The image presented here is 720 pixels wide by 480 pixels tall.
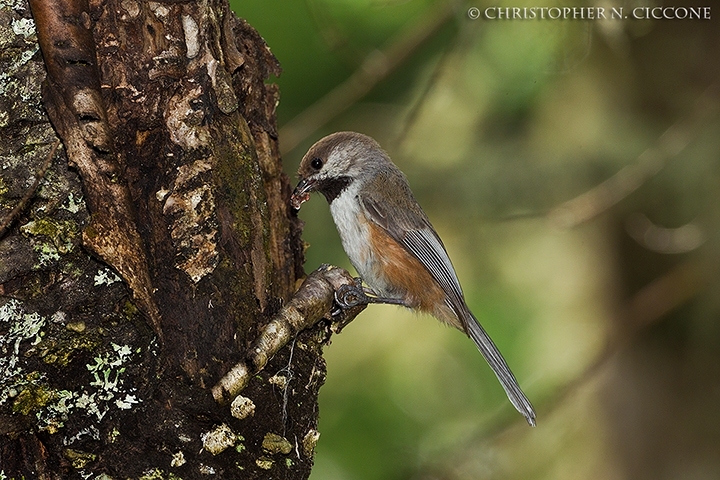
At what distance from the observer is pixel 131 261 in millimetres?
1947

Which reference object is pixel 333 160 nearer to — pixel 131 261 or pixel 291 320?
pixel 291 320

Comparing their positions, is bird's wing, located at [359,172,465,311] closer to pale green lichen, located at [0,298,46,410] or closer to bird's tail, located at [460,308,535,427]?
bird's tail, located at [460,308,535,427]

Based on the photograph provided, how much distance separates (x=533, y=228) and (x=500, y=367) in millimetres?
1582

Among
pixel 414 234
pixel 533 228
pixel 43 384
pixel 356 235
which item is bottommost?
pixel 533 228

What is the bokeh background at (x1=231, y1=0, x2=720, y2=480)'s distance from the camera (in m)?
4.05

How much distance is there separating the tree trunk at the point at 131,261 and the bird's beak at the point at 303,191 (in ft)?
3.51

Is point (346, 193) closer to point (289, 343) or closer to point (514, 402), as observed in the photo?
point (514, 402)

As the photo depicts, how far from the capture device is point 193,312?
2.00 metres

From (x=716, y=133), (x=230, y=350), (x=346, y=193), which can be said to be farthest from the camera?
(x=716, y=133)

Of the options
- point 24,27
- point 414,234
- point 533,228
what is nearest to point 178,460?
point 24,27

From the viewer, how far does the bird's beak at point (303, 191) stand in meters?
3.33

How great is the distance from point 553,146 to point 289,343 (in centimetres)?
309

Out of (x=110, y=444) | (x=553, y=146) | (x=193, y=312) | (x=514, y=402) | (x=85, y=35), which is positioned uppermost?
(x=85, y=35)

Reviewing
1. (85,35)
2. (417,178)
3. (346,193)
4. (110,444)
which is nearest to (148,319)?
(110,444)
